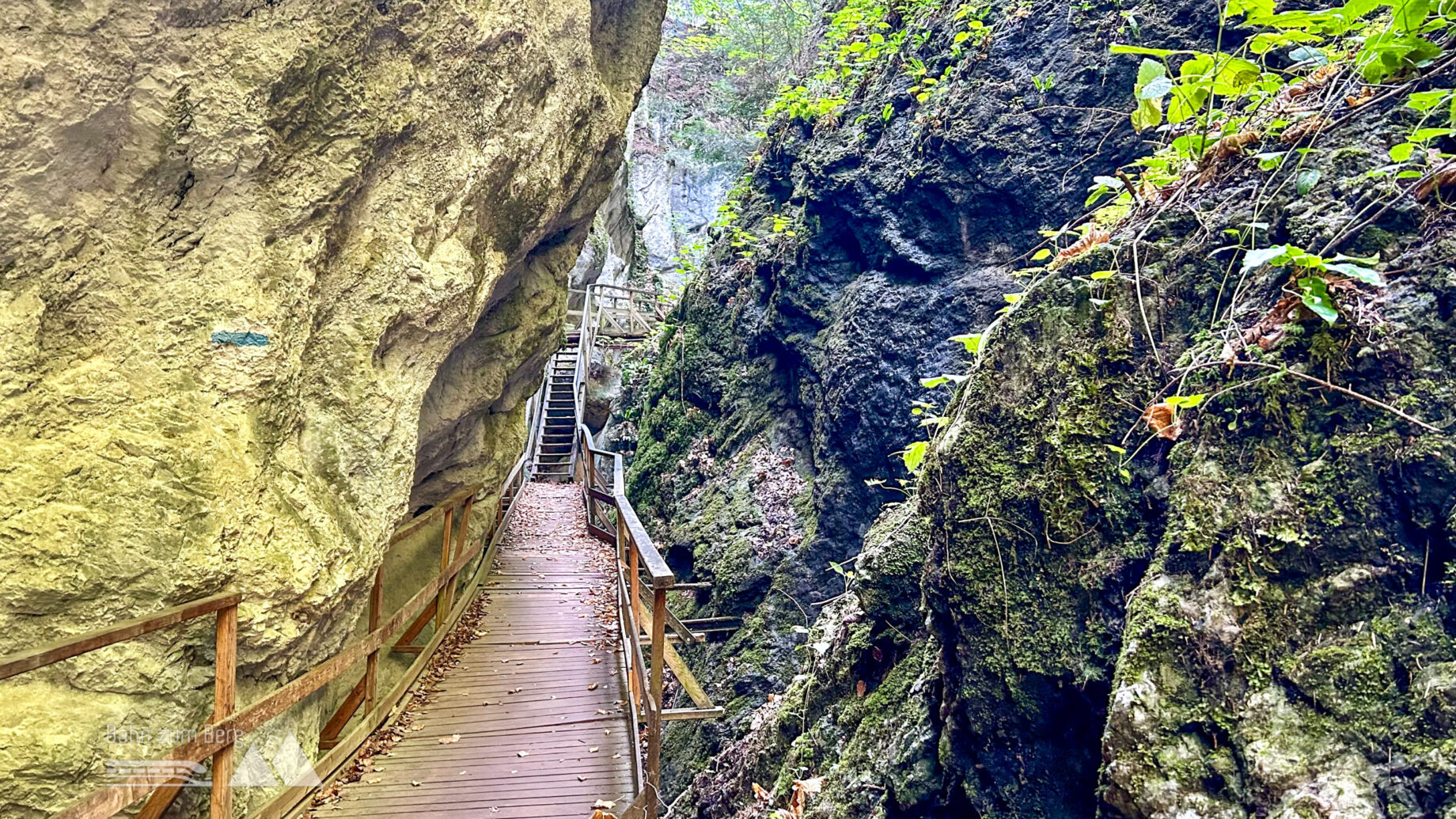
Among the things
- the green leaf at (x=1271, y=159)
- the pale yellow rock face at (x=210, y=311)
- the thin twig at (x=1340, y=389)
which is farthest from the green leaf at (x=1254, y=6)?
the pale yellow rock face at (x=210, y=311)

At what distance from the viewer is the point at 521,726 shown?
5.14 metres

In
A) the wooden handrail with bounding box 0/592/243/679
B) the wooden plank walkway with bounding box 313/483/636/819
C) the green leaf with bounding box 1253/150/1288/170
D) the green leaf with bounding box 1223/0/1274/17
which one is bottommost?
the wooden plank walkway with bounding box 313/483/636/819

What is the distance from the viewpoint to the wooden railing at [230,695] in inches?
90.1

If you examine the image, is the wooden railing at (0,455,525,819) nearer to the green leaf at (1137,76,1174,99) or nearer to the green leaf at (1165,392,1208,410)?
the green leaf at (1165,392,1208,410)

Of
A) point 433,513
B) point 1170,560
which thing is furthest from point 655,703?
point 433,513

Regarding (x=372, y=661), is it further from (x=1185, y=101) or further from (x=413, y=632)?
(x=1185, y=101)

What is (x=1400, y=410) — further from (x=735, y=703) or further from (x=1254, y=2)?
(x=735, y=703)

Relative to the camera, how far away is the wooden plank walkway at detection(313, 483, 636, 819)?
417cm

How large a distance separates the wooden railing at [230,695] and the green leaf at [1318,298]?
4137 millimetres

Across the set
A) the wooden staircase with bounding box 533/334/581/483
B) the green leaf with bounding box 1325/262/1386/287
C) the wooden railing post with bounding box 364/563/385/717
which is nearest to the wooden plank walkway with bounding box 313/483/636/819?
the wooden railing post with bounding box 364/563/385/717

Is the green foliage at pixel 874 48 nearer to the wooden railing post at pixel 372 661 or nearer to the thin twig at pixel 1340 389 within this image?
the thin twig at pixel 1340 389

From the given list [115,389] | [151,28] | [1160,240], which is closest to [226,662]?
[115,389]

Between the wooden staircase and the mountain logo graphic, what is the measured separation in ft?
44.5

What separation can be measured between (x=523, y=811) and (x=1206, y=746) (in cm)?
346
